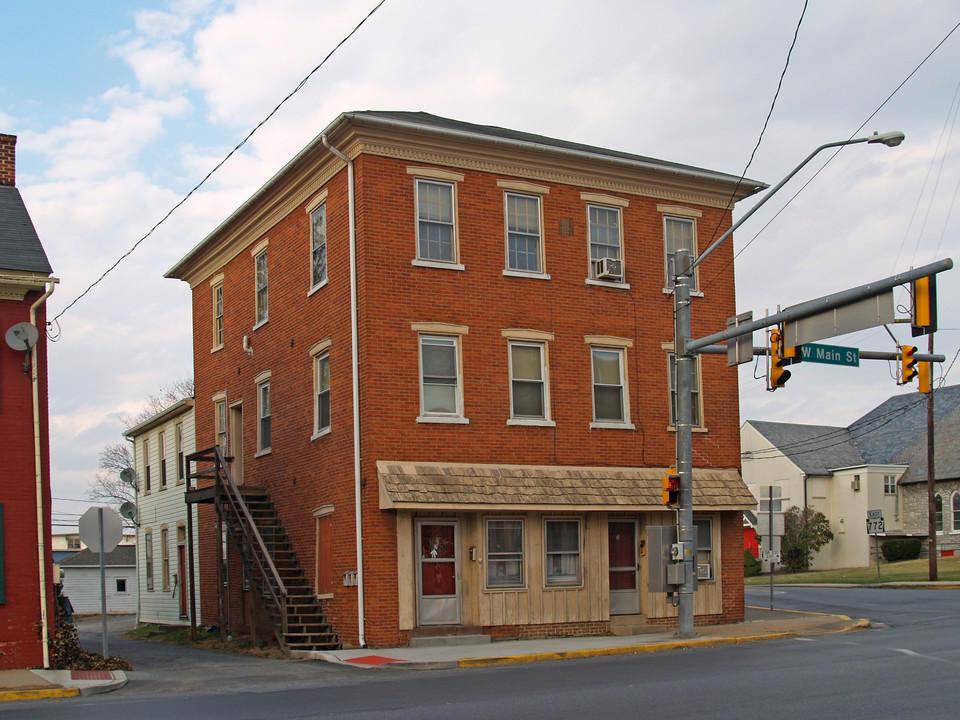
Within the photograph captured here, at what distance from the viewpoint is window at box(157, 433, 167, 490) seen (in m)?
35.8

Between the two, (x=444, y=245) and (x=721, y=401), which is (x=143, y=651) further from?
(x=721, y=401)

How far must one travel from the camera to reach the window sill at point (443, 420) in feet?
72.0

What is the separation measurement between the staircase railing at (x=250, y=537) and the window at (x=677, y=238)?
1089 centimetres

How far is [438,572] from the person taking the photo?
71.2 feet

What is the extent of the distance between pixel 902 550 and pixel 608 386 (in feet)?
125

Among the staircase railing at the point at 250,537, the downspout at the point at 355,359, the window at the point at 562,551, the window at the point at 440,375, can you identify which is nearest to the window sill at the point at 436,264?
the downspout at the point at 355,359

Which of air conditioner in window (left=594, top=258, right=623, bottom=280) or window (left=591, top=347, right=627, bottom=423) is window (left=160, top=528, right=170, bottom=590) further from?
air conditioner in window (left=594, top=258, right=623, bottom=280)

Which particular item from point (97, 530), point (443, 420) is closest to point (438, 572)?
point (443, 420)

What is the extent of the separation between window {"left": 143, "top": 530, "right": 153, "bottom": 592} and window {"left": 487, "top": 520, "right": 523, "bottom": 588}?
18783 millimetres

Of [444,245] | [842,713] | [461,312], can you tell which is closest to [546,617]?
[461,312]


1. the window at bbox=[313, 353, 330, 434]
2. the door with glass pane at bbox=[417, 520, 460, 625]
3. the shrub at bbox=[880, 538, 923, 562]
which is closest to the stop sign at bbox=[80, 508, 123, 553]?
the door with glass pane at bbox=[417, 520, 460, 625]

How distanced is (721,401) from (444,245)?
780 centimetres

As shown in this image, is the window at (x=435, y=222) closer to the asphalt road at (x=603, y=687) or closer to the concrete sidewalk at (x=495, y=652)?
the concrete sidewalk at (x=495, y=652)

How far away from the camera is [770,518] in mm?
26906
